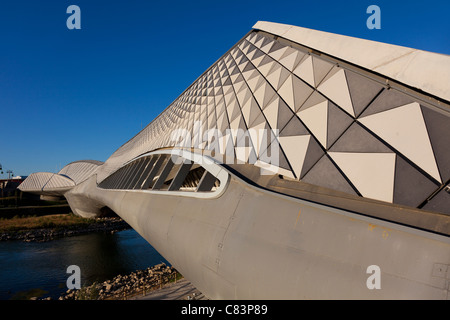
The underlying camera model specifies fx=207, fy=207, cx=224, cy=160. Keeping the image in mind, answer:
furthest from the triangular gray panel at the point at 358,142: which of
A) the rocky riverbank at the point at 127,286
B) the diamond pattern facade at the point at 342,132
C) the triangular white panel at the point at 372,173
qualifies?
the rocky riverbank at the point at 127,286

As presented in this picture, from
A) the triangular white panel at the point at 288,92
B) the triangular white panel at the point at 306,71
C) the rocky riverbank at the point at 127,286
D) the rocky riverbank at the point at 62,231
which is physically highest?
the triangular white panel at the point at 306,71

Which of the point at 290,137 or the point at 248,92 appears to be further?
the point at 248,92

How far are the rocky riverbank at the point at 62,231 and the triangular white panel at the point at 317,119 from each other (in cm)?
3671

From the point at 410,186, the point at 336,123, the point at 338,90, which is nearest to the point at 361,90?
the point at 338,90

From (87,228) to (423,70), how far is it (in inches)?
1644

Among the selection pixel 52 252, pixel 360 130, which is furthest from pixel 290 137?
pixel 52 252

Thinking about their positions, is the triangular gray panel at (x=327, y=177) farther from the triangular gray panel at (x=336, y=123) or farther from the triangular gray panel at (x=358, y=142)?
the triangular gray panel at (x=336, y=123)

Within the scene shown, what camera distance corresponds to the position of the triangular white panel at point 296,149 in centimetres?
529

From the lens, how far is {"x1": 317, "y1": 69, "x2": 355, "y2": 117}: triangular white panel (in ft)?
17.1

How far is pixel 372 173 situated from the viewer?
399 cm

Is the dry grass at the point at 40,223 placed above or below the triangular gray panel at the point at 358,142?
below

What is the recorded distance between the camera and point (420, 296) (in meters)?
2.52
